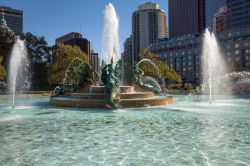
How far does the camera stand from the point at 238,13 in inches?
5217

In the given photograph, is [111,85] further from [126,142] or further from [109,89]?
[126,142]

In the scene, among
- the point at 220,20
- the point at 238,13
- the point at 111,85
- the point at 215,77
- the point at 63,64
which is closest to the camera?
the point at 111,85

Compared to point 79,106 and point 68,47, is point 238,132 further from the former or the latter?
point 68,47

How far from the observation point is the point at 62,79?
5516 cm

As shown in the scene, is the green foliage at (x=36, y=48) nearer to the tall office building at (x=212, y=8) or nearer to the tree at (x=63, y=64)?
the tree at (x=63, y=64)

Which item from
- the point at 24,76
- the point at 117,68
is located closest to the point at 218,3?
the point at 24,76

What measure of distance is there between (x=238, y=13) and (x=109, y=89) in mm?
125996

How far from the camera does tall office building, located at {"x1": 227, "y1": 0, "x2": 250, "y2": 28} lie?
5064 inches

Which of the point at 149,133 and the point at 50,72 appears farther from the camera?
the point at 50,72

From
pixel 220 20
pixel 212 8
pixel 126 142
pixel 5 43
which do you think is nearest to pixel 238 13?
pixel 220 20

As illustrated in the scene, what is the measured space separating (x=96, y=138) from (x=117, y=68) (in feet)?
59.6

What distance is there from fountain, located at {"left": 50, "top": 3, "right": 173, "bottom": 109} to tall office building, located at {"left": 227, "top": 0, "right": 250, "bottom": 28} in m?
108

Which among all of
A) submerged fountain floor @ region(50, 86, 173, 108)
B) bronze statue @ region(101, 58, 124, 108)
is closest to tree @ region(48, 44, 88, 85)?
bronze statue @ region(101, 58, 124, 108)

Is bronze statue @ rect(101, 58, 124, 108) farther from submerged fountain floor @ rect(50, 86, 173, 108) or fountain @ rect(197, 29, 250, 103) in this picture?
fountain @ rect(197, 29, 250, 103)
